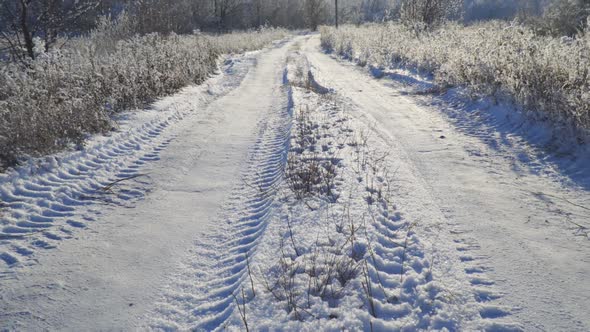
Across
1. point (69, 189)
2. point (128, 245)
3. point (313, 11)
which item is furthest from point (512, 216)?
point (313, 11)

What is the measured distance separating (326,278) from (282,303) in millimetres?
436

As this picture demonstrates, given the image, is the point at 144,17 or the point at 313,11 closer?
the point at 144,17

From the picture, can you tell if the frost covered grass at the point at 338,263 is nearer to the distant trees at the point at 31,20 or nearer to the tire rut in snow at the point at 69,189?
the tire rut in snow at the point at 69,189

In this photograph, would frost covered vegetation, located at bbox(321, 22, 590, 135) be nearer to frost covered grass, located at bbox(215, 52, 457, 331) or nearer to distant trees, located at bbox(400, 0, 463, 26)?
frost covered grass, located at bbox(215, 52, 457, 331)

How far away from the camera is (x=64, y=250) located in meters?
3.46

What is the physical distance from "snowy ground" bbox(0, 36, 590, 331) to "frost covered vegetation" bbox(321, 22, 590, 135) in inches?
20.7

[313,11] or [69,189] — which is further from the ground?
[313,11]

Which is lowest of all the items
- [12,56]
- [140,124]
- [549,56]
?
[140,124]

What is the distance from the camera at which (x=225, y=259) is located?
3.38m

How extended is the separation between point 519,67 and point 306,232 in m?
6.34

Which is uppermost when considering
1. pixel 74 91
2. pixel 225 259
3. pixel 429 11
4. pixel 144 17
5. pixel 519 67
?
pixel 429 11

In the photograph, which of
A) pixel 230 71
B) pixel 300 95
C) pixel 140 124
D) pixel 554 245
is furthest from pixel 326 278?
pixel 230 71

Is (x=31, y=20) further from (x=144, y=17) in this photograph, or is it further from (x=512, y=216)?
(x=512, y=216)

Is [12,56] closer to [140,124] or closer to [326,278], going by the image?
[140,124]
